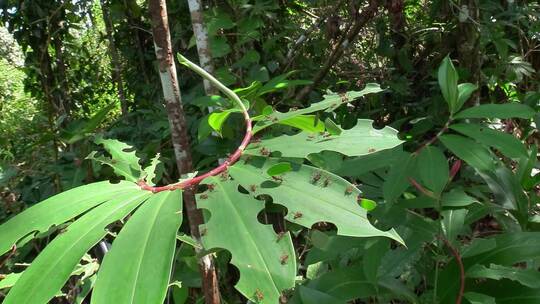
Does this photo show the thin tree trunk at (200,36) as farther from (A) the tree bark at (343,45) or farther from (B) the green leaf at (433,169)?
(B) the green leaf at (433,169)

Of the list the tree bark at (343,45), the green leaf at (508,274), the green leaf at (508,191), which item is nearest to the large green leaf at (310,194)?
the green leaf at (508,274)

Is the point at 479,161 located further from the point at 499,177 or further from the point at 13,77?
the point at 13,77

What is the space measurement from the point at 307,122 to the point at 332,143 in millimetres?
55

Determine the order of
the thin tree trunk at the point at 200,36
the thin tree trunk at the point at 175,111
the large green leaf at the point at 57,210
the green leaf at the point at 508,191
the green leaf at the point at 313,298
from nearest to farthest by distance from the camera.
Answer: the large green leaf at the point at 57,210 → the thin tree trunk at the point at 175,111 → the green leaf at the point at 313,298 → the green leaf at the point at 508,191 → the thin tree trunk at the point at 200,36

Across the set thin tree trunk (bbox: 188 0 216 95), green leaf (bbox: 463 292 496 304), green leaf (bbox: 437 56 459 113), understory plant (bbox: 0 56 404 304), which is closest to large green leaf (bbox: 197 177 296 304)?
understory plant (bbox: 0 56 404 304)

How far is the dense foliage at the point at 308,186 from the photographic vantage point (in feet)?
1.76

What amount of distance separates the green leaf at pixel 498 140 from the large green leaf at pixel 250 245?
60 centimetres

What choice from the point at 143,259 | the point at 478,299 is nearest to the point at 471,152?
the point at 478,299

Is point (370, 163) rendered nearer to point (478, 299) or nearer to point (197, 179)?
point (478, 299)

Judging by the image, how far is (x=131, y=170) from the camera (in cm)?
78

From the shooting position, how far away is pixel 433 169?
0.97 meters

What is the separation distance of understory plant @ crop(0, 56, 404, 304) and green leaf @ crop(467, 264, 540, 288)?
0.42 meters

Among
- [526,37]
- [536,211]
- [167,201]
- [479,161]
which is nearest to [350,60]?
[526,37]

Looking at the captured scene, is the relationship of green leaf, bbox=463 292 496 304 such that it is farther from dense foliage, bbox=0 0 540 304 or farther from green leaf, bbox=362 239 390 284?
green leaf, bbox=362 239 390 284
